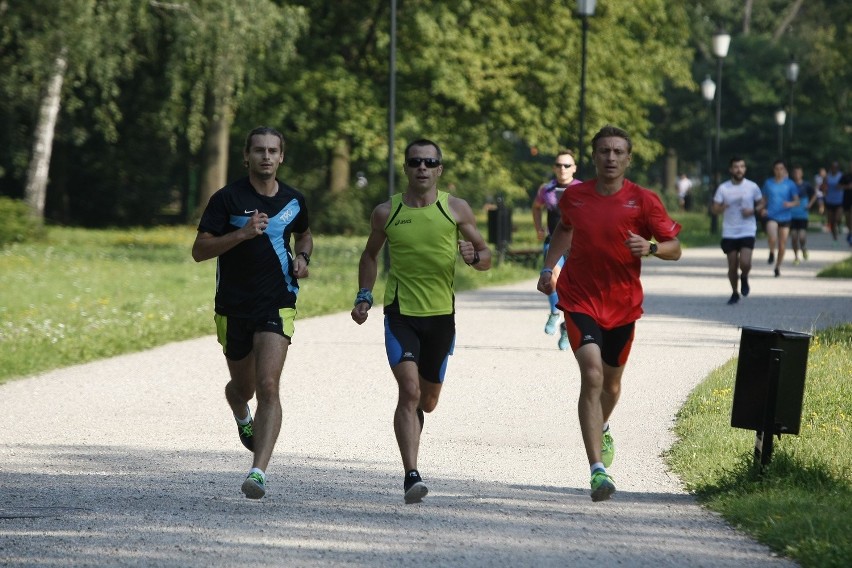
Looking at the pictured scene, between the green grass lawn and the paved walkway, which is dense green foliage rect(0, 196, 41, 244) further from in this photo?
the paved walkway

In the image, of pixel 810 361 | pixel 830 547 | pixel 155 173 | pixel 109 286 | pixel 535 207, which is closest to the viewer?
pixel 830 547

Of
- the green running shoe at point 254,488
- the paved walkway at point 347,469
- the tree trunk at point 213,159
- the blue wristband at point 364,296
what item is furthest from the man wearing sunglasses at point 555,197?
the tree trunk at point 213,159

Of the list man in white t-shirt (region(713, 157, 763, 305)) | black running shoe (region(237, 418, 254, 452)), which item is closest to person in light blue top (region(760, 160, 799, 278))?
man in white t-shirt (region(713, 157, 763, 305))

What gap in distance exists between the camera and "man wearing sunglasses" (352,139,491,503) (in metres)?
7.27

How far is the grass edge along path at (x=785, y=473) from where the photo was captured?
6.08 m

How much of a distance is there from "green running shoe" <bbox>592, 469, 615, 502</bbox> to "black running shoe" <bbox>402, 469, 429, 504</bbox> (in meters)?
0.75

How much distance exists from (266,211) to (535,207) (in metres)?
7.39

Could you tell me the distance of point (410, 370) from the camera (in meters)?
7.30

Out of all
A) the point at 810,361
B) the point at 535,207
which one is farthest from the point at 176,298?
the point at 810,361

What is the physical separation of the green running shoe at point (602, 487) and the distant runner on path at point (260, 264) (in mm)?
1496

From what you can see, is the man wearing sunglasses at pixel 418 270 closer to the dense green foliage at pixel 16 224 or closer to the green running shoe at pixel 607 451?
the green running shoe at pixel 607 451

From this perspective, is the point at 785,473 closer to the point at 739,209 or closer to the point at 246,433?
the point at 246,433

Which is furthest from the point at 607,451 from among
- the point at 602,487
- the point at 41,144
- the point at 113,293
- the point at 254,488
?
the point at 41,144

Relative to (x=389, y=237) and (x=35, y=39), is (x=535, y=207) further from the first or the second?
(x=35, y=39)
